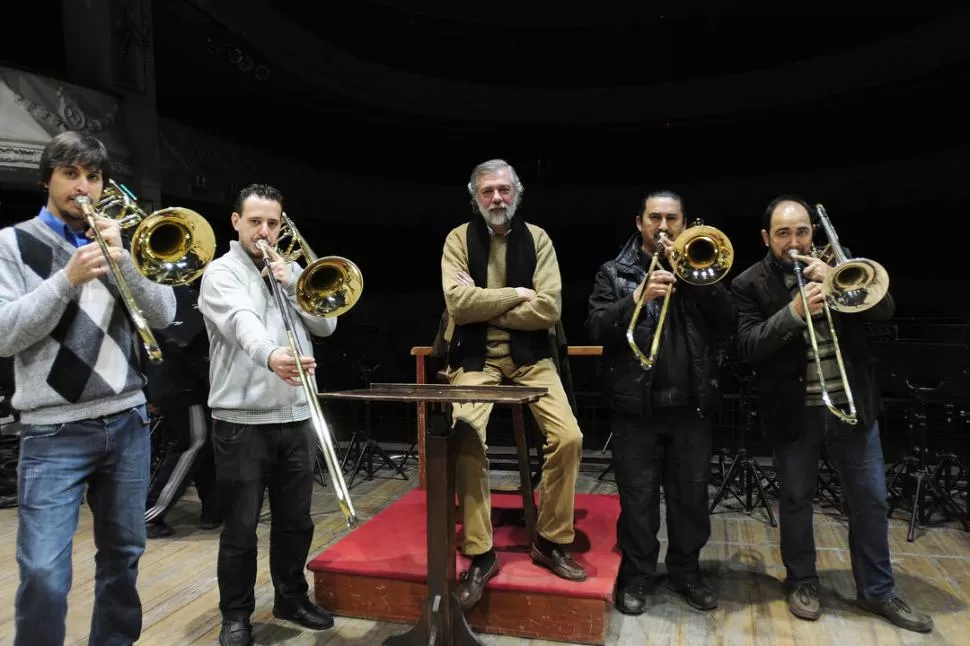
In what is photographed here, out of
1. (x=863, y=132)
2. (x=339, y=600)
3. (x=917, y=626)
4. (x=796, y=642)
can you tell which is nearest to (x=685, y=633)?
(x=796, y=642)

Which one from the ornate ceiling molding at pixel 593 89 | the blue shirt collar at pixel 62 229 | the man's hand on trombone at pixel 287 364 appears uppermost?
the ornate ceiling molding at pixel 593 89

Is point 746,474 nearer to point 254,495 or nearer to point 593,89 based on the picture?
point 254,495

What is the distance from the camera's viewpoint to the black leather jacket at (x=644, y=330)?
3041mm

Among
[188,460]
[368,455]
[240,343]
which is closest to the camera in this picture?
[240,343]

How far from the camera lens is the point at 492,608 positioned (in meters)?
2.90

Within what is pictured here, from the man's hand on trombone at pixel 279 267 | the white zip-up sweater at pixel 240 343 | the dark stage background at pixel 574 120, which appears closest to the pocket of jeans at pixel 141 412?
the white zip-up sweater at pixel 240 343

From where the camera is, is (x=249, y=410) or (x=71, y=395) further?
(x=249, y=410)

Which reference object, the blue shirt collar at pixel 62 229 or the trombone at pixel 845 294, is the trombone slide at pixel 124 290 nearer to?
the blue shirt collar at pixel 62 229

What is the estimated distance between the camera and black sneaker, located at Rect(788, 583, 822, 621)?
298cm

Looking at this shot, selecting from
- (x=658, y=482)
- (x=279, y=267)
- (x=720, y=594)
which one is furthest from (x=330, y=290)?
(x=720, y=594)

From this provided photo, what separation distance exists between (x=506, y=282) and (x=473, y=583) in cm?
133

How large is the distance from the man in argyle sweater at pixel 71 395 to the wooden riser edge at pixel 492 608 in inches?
39.7

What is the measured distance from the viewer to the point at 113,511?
85.6 inches

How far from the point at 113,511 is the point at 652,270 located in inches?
85.5
